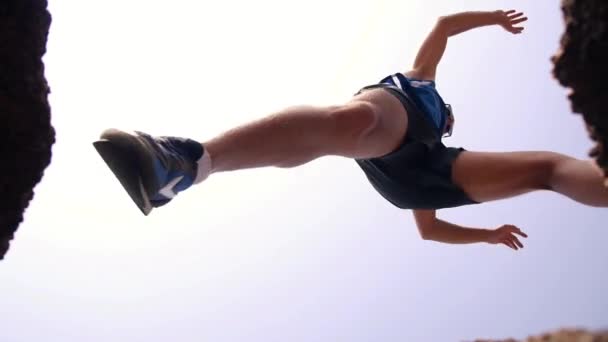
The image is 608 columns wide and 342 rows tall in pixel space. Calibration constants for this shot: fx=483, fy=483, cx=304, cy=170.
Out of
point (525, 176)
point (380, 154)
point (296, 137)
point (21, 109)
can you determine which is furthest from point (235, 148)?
point (525, 176)

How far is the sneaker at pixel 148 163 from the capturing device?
6.82 ft

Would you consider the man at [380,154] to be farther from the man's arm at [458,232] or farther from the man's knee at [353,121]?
the man's arm at [458,232]

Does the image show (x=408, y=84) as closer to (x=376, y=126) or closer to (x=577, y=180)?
(x=376, y=126)

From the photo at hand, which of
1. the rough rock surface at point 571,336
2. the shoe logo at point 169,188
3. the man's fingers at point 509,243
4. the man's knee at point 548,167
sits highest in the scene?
the man's fingers at point 509,243

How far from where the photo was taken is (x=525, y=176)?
8.92 ft

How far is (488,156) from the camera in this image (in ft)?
9.41

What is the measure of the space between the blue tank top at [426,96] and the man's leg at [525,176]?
0.51 m

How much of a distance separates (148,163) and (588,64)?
5.73ft

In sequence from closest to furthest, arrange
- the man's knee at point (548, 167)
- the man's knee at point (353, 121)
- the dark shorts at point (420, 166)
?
1. the man's knee at point (353, 121)
2. the man's knee at point (548, 167)
3. the dark shorts at point (420, 166)

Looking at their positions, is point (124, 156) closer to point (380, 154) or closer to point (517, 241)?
point (380, 154)

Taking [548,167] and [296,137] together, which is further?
[548,167]

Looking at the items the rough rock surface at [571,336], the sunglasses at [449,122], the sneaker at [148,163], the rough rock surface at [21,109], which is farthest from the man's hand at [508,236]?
the rough rock surface at [21,109]

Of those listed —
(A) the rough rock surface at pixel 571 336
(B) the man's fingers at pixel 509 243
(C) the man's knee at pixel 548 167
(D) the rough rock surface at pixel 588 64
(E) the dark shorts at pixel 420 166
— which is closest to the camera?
(A) the rough rock surface at pixel 571 336

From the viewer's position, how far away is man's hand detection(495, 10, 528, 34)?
3949mm
